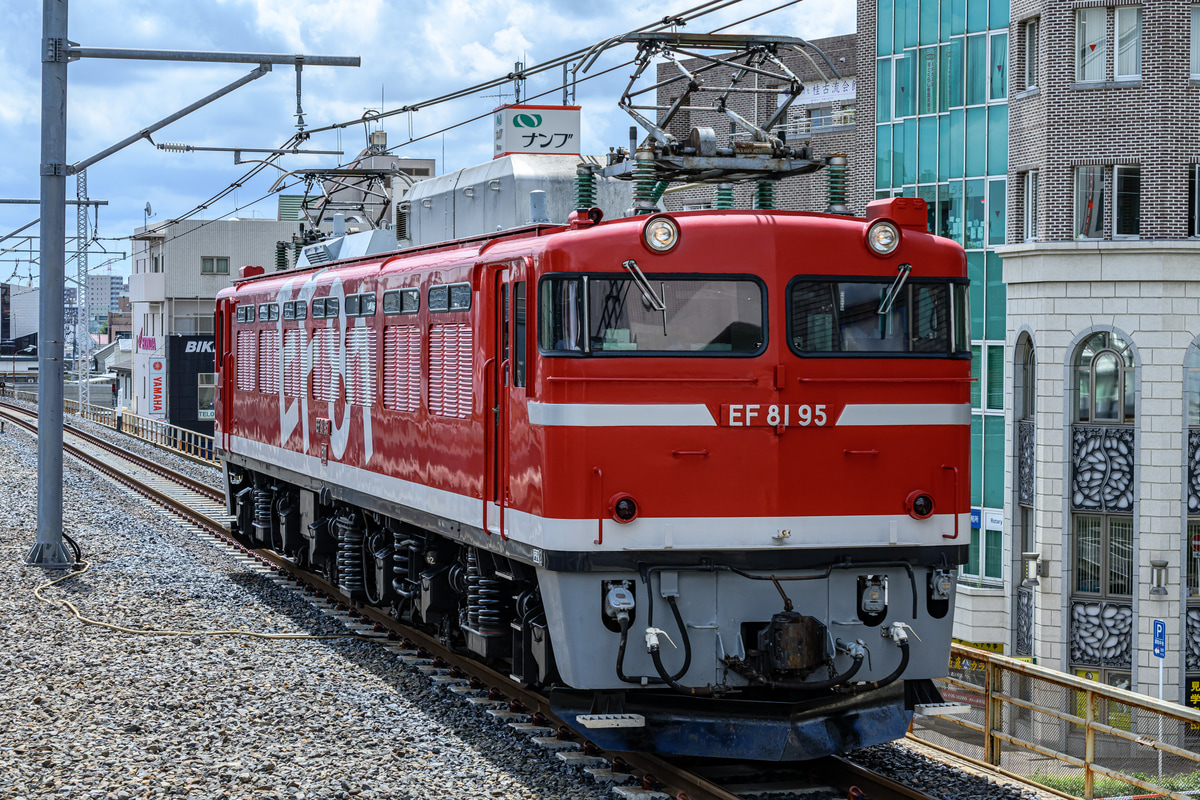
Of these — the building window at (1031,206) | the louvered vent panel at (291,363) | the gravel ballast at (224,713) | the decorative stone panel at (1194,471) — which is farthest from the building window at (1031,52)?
the gravel ballast at (224,713)

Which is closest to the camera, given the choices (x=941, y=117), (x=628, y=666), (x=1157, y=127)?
(x=628, y=666)

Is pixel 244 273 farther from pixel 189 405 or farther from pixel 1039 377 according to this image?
pixel 189 405

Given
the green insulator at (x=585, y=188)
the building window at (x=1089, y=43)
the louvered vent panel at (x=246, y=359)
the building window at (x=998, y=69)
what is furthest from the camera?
the building window at (x=998, y=69)

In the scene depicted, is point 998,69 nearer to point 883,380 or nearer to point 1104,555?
point 1104,555

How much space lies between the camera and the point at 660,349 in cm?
1006

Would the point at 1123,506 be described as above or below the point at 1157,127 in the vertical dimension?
below

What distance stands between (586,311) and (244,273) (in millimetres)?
11874

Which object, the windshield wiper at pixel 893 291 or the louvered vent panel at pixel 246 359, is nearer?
the windshield wiper at pixel 893 291

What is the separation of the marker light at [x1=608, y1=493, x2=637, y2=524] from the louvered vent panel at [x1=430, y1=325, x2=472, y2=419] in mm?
2103

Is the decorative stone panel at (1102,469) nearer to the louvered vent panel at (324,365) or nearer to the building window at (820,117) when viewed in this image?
the louvered vent panel at (324,365)

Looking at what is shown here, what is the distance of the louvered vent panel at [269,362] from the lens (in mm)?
17984

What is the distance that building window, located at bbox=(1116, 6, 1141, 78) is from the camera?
29.6 metres

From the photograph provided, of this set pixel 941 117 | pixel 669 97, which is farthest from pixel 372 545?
pixel 669 97

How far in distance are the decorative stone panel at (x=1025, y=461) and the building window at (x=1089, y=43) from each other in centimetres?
691
